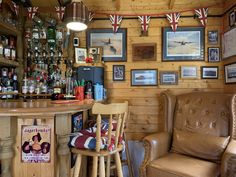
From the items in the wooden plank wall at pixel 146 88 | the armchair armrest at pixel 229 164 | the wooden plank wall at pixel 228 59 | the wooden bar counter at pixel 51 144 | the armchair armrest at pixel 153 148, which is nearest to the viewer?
the wooden bar counter at pixel 51 144

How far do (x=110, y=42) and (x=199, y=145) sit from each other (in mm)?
1817

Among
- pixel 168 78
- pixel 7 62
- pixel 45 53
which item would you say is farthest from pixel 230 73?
pixel 7 62

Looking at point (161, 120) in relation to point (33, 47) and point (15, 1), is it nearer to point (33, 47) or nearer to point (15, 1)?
point (33, 47)

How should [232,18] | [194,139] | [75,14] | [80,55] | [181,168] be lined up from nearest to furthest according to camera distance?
[181,168], [75,14], [194,139], [232,18], [80,55]

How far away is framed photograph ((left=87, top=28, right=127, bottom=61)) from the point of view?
3299 millimetres

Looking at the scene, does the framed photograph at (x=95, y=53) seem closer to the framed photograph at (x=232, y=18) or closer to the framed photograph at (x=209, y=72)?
the framed photograph at (x=209, y=72)

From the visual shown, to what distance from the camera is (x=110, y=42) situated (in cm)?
331

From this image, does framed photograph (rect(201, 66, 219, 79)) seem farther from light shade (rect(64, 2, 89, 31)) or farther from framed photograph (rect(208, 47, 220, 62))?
light shade (rect(64, 2, 89, 31))

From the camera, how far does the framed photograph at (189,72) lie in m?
3.20

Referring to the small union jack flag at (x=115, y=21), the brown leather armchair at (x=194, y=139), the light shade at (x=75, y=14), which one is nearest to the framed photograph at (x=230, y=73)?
the brown leather armchair at (x=194, y=139)

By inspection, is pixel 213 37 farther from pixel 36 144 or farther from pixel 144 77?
pixel 36 144

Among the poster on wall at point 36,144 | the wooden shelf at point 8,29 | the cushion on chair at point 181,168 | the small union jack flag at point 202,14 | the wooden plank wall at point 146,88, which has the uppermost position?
the small union jack flag at point 202,14

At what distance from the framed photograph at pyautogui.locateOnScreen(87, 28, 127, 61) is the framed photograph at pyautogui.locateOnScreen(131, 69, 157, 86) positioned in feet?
0.93

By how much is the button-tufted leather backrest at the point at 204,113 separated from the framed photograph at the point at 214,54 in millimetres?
666
